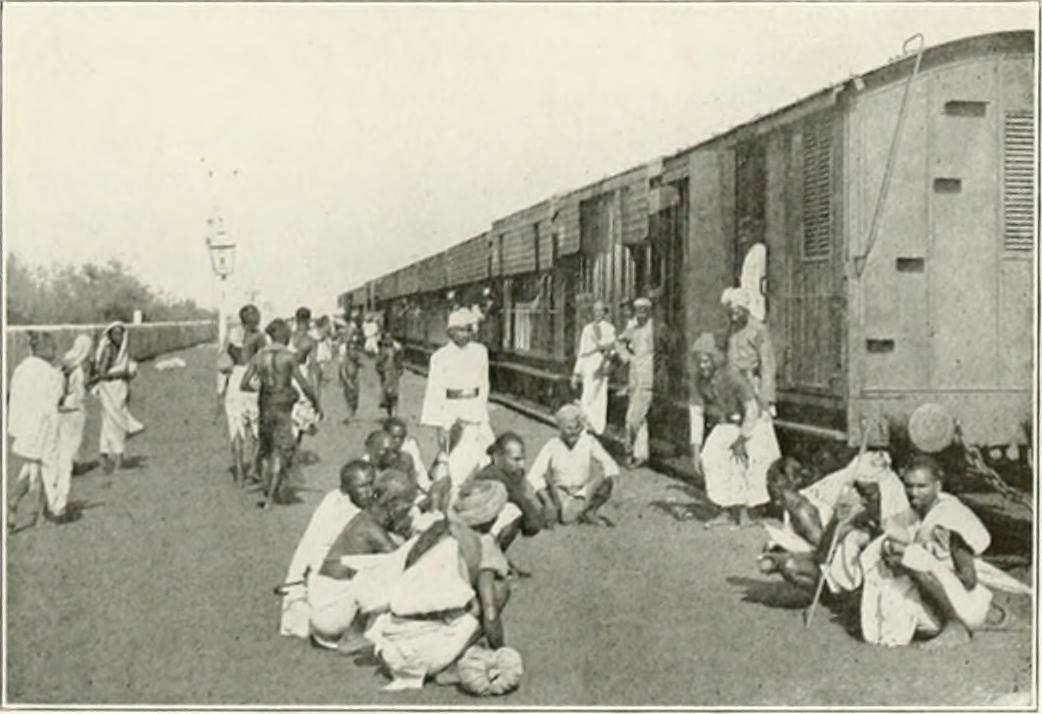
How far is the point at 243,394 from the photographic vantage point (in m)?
6.14

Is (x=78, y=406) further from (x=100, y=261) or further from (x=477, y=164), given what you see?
(x=477, y=164)

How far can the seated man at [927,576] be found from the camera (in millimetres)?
5484

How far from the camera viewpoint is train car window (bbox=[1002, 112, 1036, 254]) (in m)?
5.77

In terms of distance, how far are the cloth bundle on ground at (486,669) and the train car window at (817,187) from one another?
8.03 ft

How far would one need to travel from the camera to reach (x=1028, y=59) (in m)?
5.76

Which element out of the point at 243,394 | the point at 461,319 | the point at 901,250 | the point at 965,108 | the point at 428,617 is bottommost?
the point at 428,617

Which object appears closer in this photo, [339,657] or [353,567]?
[353,567]

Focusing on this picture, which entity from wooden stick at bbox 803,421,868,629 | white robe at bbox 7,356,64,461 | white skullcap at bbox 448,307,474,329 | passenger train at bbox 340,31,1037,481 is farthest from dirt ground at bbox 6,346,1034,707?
passenger train at bbox 340,31,1037,481

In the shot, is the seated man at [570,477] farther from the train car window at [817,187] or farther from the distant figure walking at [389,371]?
the train car window at [817,187]

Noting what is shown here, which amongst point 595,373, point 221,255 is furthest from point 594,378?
point 221,255

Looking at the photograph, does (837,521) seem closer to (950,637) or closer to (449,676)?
(950,637)

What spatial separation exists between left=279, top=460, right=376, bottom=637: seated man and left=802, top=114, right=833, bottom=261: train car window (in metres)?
→ 2.44

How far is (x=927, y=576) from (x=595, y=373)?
1.94 meters

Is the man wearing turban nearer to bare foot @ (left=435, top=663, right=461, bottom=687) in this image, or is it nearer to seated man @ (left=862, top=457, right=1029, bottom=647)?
seated man @ (left=862, top=457, right=1029, bottom=647)
